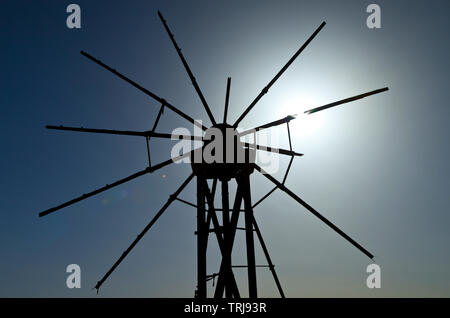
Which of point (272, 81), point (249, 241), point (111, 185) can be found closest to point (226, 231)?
point (249, 241)

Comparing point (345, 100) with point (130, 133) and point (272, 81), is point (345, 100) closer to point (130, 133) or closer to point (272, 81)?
point (272, 81)

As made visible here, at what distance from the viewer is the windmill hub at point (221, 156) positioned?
1083 cm

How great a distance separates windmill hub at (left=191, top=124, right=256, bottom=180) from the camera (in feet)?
35.5

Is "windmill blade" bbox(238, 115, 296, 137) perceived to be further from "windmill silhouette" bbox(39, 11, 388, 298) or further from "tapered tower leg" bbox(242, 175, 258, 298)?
"tapered tower leg" bbox(242, 175, 258, 298)

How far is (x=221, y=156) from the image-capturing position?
1084cm

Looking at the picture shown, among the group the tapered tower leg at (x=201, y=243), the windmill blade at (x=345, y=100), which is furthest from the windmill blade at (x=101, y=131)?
the windmill blade at (x=345, y=100)

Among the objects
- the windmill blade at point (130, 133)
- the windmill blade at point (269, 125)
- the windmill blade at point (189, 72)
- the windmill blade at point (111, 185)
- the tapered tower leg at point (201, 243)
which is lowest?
the tapered tower leg at point (201, 243)

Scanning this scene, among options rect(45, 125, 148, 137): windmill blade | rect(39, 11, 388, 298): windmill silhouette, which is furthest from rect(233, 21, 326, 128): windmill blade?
rect(45, 125, 148, 137): windmill blade

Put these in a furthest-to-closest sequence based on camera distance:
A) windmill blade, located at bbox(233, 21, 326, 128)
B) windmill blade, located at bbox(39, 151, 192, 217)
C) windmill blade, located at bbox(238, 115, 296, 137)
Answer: windmill blade, located at bbox(233, 21, 326, 128)
windmill blade, located at bbox(238, 115, 296, 137)
windmill blade, located at bbox(39, 151, 192, 217)

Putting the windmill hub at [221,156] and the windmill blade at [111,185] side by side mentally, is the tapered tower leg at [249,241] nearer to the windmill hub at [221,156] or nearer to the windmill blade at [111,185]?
the windmill hub at [221,156]

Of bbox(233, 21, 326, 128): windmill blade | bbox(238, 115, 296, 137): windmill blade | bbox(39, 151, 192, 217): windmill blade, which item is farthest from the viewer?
bbox(233, 21, 326, 128): windmill blade

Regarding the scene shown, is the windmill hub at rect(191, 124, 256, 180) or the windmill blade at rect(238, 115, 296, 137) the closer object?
the windmill hub at rect(191, 124, 256, 180)
